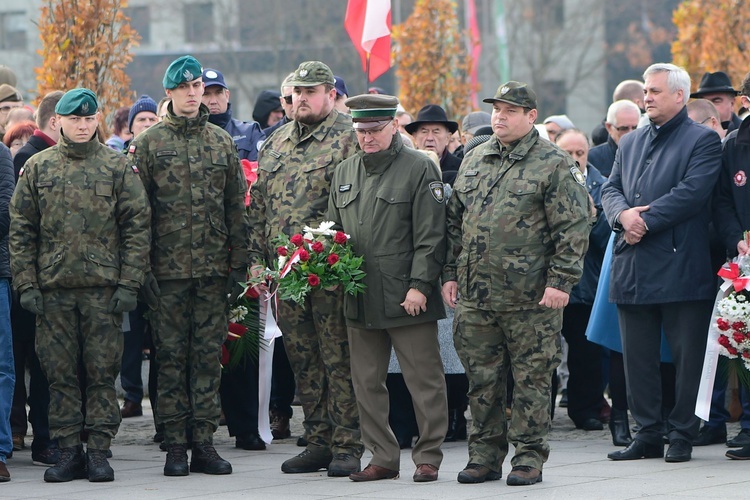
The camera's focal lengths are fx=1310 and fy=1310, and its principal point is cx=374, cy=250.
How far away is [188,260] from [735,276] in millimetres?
3499

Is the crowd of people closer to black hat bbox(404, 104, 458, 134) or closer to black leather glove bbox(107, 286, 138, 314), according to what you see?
black leather glove bbox(107, 286, 138, 314)

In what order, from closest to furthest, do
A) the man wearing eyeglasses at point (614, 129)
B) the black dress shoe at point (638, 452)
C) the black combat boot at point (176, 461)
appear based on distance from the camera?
the black combat boot at point (176, 461) < the black dress shoe at point (638, 452) < the man wearing eyeglasses at point (614, 129)

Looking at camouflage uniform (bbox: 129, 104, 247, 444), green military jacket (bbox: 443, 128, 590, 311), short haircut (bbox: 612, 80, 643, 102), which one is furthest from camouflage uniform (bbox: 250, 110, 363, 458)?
short haircut (bbox: 612, 80, 643, 102)

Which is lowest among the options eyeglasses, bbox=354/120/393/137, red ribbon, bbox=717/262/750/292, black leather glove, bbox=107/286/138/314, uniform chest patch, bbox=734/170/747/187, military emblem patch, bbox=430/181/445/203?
black leather glove, bbox=107/286/138/314

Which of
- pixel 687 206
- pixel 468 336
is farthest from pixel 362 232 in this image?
pixel 687 206

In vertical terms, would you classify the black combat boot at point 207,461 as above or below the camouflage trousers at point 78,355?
below

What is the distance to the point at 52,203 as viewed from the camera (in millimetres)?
8070

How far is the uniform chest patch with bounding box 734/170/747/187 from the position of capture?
8633 mm

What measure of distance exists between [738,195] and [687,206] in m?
0.49

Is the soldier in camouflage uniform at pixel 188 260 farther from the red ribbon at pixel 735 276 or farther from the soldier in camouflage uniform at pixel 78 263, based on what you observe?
the red ribbon at pixel 735 276

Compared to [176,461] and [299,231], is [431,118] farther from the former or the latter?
[176,461]

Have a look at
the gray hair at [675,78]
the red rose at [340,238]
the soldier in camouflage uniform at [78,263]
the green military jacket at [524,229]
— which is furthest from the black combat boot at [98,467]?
the gray hair at [675,78]

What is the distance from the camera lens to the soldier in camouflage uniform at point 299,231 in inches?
322

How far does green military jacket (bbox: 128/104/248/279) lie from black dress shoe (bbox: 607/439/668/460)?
2.75 meters
